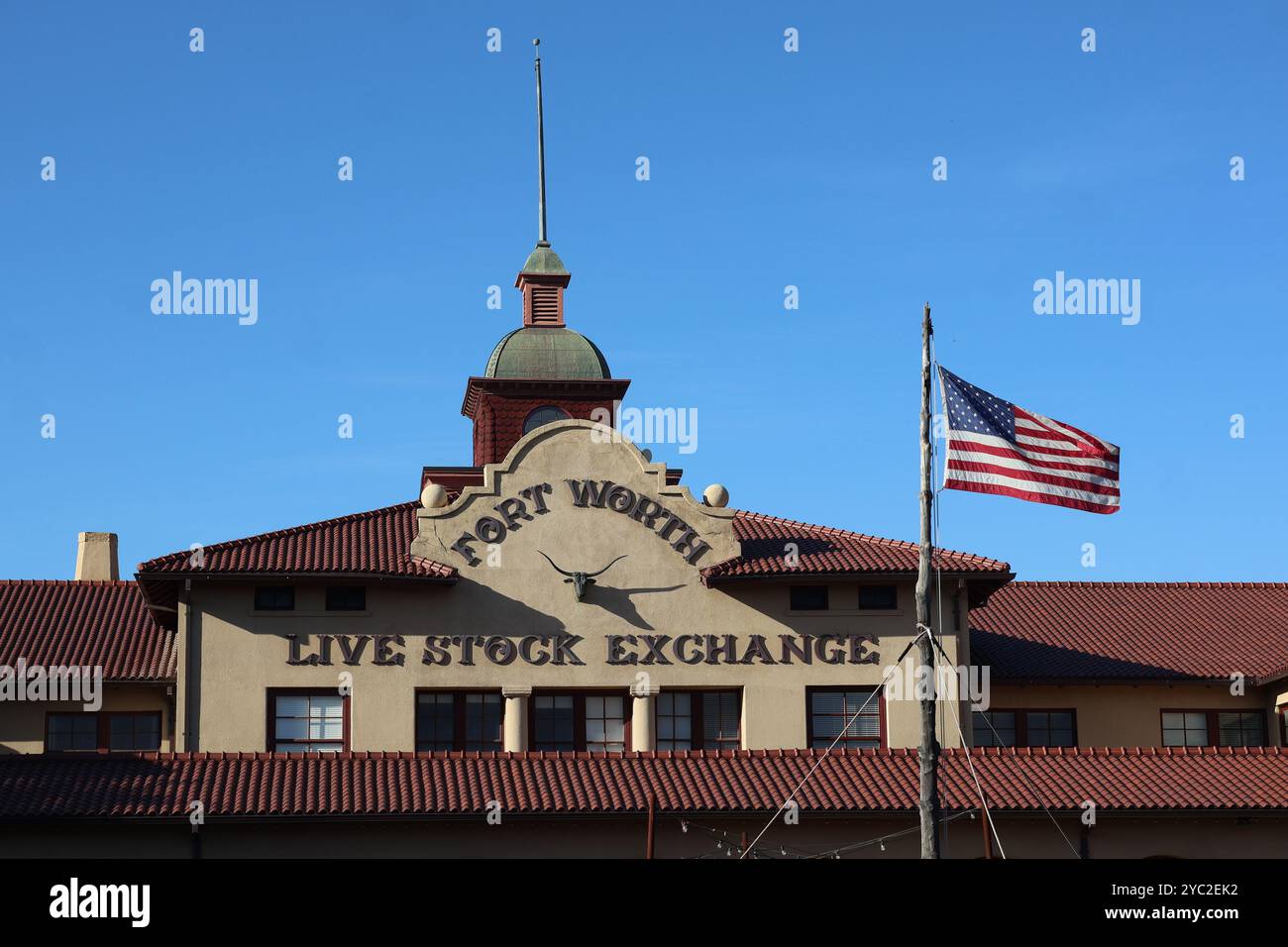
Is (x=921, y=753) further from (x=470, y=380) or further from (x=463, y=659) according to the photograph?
(x=470, y=380)

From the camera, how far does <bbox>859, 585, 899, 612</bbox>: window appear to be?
4116 cm

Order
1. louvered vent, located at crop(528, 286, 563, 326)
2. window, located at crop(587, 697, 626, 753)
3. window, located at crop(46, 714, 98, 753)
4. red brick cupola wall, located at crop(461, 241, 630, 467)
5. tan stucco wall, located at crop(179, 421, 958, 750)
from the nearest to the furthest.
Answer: tan stucco wall, located at crop(179, 421, 958, 750)
window, located at crop(587, 697, 626, 753)
window, located at crop(46, 714, 98, 753)
red brick cupola wall, located at crop(461, 241, 630, 467)
louvered vent, located at crop(528, 286, 563, 326)

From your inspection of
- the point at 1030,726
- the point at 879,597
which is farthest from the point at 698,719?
the point at 1030,726

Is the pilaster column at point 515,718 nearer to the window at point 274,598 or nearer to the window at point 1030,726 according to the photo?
the window at point 274,598

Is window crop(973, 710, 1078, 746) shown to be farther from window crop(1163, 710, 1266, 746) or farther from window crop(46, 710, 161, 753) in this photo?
window crop(46, 710, 161, 753)

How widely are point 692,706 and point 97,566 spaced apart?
1929 centimetres

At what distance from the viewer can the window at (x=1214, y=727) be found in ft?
150

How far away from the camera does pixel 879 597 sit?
41.2 meters

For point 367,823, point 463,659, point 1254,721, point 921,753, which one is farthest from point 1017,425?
point 1254,721

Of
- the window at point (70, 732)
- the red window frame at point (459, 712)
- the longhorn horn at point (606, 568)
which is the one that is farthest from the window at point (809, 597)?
the window at point (70, 732)

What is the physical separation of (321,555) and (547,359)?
12459 mm

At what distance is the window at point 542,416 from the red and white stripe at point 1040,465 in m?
24.0

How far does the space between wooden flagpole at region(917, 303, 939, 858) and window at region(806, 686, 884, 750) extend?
10.5 m

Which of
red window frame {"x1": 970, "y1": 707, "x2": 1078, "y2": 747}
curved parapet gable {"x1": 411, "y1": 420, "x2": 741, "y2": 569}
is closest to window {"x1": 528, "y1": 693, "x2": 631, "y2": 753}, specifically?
curved parapet gable {"x1": 411, "y1": 420, "x2": 741, "y2": 569}
